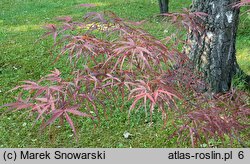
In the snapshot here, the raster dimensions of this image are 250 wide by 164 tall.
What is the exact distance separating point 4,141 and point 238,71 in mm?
2160

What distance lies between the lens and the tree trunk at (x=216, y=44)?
9.77 ft

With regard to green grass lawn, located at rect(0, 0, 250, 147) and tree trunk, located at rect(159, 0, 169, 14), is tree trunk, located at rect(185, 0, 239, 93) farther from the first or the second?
tree trunk, located at rect(159, 0, 169, 14)

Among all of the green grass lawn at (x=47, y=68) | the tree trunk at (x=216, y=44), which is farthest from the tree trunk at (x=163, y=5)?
the tree trunk at (x=216, y=44)

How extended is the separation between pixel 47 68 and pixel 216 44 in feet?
6.86

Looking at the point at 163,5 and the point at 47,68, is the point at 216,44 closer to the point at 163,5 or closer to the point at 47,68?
the point at 47,68

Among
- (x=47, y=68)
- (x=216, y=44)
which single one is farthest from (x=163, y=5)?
(x=216, y=44)

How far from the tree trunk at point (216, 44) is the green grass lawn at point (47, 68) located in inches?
14.4

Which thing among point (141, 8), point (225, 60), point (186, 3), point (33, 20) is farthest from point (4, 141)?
point (186, 3)

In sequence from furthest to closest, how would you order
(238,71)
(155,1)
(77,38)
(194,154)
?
(155,1) < (238,71) < (194,154) < (77,38)

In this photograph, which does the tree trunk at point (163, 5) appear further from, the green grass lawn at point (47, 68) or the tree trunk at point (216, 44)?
the tree trunk at point (216, 44)

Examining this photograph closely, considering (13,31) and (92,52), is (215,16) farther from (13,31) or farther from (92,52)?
(13,31)

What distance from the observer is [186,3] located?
7.58 metres

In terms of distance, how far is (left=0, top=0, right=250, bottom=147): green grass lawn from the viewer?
2939 mm

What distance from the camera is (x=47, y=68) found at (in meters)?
4.34
